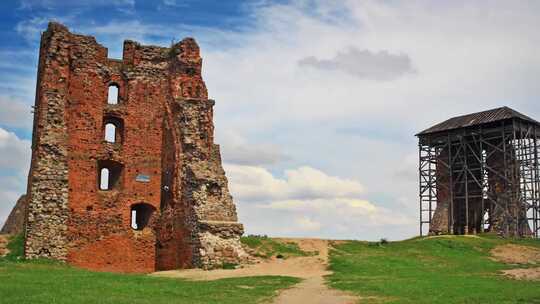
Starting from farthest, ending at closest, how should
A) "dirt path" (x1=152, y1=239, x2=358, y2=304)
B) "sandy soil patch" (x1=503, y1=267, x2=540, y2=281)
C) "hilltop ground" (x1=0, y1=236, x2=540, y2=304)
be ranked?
1. "sandy soil patch" (x1=503, y1=267, x2=540, y2=281)
2. "dirt path" (x1=152, y1=239, x2=358, y2=304)
3. "hilltop ground" (x1=0, y1=236, x2=540, y2=304)

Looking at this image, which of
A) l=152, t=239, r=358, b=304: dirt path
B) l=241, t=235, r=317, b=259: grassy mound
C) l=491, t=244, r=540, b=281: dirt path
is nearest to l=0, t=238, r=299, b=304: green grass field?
l=152, t=239, r=358, b=304: dirt path

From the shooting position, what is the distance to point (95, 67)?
24344 mm

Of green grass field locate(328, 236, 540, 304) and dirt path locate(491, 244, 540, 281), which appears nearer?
green grass field locate(328, 236, 540, 304)

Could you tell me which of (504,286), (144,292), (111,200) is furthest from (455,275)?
(111,200)

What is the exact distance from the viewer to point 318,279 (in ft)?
57.5

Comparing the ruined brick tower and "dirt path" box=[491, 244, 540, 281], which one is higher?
the ruined brick tower

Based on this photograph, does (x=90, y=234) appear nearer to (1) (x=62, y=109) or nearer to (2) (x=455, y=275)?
(1) (x=62, y=109)

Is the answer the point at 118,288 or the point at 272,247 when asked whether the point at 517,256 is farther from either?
the point at 118,288

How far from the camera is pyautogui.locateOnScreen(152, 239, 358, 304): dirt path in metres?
13.4

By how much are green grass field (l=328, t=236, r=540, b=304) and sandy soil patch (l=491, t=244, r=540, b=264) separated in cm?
50

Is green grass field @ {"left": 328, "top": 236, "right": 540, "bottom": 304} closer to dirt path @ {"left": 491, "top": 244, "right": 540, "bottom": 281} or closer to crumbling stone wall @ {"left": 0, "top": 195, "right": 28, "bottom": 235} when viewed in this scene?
dirt path @ {"left": 491, "top": 244, "right": 540, "bottom": 281}

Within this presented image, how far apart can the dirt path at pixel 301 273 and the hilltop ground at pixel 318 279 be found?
23 mm

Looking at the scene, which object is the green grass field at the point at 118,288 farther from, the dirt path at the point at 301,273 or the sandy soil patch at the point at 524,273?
the sandy soil patch at the point at 524,273

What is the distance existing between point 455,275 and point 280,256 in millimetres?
6421
